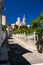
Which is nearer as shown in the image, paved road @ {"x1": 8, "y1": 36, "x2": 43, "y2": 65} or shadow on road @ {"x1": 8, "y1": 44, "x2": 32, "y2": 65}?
shadow on road @ {"x1": 8, "y1": 44, "x2": 32, "y2": 65}

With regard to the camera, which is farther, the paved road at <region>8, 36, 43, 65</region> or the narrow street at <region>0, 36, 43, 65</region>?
the paved road at <region>8, 36, 43, 65</region>

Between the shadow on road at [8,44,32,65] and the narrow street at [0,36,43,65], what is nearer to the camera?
the narrow street at [0,36,43,65]

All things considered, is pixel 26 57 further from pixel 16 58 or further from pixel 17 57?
pixel 16 58

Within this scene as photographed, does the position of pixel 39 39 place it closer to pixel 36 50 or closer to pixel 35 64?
pixel 36 50

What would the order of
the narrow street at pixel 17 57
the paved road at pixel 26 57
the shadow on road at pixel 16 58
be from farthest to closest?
the paved road at pixel 26 57 → the shadow on road at pixel 16 58 → the narrow street at pixel 17 57

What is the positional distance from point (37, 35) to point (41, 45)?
2.04 metres

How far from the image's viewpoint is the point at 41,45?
18.6 meters

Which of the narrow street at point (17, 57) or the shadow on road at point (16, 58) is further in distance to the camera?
the shadow on road at point (16, 58)

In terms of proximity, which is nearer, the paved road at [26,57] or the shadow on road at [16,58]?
Result: the shadow on road at [16,58]

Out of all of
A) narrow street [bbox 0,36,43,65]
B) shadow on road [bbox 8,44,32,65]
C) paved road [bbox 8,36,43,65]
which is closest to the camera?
narrow street [bbox 0,36,43,65]

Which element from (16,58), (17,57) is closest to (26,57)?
(17,57)

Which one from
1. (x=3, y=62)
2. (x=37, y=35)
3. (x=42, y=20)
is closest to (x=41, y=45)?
(x=37, y=35)

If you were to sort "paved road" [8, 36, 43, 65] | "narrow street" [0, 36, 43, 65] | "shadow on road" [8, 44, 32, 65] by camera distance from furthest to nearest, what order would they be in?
"paved road" [8, 36, 43, 65]
"shadow on road" [8, 44, 32, 65]
"narrow street" [0, 36, 43, 65]

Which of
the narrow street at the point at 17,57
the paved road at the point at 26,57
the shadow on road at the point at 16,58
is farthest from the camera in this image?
the paved road at the point at 26,57
